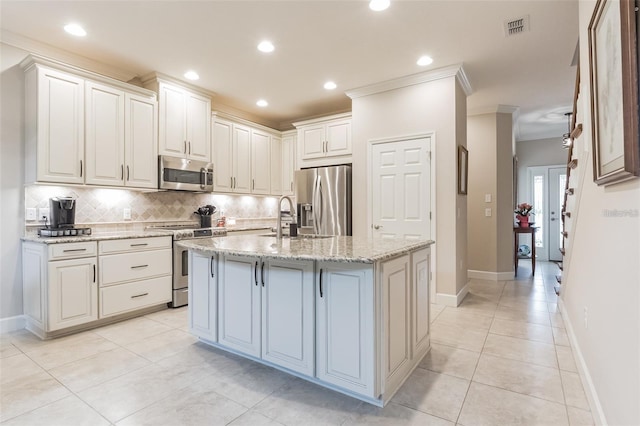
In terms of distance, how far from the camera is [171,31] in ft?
9.89

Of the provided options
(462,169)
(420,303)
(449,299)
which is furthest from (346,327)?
(462,169)

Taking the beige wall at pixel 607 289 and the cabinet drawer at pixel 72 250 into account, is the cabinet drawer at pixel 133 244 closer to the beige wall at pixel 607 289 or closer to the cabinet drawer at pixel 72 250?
the cabinet drawer at pixel 72 250

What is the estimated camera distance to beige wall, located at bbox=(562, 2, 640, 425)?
125 centimetres

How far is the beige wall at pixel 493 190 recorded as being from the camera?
5.16 metres

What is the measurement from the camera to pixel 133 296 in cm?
341

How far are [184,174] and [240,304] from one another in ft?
7.96

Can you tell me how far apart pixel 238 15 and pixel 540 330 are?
389 cm

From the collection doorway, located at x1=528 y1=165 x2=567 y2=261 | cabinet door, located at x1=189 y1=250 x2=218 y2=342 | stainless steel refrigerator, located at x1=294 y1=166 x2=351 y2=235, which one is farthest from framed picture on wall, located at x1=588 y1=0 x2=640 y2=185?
doorway, located at x1=528 y1=165 x2=567 y2=261

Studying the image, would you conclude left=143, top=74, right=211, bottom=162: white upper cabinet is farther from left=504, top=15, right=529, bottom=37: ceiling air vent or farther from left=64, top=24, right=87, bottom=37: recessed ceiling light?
left=504, top=15, right=529, bottom=37: ceiling air vent

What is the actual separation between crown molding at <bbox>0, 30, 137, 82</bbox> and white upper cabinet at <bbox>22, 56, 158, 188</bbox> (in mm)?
244

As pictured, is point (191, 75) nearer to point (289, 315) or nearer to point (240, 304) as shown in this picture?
point (240, 304)

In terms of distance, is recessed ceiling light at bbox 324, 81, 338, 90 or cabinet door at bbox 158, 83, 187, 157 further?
recessed ceiling light at bbox 324, 81, 338, 90

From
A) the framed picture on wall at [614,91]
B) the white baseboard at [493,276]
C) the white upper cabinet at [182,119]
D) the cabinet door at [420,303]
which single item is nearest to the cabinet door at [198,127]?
the white upper cabinet at [182,119]

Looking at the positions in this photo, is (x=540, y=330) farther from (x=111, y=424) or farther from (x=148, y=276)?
(x=148, y=276)
